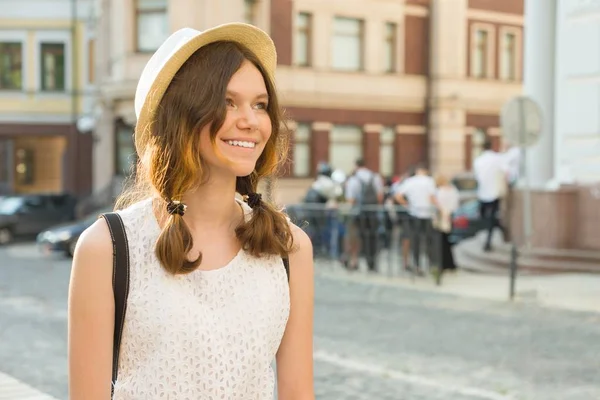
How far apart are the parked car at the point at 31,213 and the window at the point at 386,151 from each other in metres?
10.4

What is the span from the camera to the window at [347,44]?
32.0 meters

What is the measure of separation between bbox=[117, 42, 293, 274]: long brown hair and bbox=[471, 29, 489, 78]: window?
3306 cm

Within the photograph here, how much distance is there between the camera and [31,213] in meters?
27.8

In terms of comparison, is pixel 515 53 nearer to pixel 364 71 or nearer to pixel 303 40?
pixel 364 71

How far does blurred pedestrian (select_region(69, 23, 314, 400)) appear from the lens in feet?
7.05

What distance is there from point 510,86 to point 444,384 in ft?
95.4

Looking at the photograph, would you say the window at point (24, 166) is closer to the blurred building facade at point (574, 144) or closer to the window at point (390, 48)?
the window at point (390, 48)

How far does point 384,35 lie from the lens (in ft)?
108

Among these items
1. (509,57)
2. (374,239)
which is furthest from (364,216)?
(509,57)

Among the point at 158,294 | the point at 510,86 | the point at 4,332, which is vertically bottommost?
the point at 4,332

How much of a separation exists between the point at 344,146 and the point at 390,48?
12.3 ft

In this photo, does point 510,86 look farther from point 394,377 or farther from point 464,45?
point 394,377

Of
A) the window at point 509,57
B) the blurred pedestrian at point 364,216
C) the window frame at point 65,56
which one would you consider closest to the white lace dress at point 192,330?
the blurred pedestrian at point 364,216

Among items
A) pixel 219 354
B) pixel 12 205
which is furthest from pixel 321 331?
pixel 12 205
